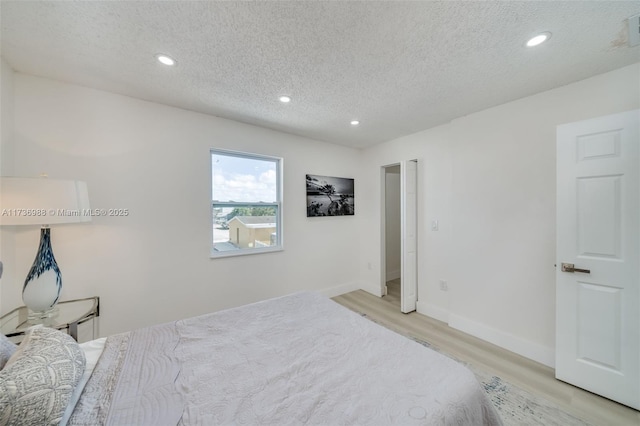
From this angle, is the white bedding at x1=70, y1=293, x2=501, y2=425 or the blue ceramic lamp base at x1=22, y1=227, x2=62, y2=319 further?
the blue ceramic lamp base at x1=22, y1=227, x2=62, y2=319

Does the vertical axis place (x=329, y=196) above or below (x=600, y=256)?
above

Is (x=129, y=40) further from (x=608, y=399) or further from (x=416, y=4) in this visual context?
(x=608, y=399)

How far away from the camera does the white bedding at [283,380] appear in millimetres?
919

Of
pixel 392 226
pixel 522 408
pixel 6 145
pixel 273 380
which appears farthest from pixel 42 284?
pixel 392 226

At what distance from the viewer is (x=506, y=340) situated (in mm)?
2412

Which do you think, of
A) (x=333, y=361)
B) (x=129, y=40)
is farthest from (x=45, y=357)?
(x=129, y=40)

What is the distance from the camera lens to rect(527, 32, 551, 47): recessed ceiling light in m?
1.50

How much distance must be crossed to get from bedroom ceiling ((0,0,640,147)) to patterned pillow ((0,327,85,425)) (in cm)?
175

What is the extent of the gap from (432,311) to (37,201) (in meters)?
4.00

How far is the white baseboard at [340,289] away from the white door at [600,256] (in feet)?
8.59

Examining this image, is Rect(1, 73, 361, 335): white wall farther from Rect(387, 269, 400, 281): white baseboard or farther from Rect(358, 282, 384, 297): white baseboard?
Rect(387, 269, 400, 281): white baseboard

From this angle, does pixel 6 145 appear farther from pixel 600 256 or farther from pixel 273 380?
pixel 600 256

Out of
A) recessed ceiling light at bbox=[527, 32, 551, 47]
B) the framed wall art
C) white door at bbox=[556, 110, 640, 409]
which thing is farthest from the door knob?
the framed wall art

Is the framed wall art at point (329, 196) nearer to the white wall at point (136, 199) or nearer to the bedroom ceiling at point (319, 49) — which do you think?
the white wall at point (136, 199)
